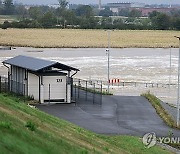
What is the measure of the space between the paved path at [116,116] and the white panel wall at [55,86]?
70cm

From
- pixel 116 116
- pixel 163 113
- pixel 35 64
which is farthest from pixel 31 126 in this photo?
pixel 35 64

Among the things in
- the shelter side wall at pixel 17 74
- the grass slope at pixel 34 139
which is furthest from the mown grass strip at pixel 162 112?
the grass slope at pixel 34 139

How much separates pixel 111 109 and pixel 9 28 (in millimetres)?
111021

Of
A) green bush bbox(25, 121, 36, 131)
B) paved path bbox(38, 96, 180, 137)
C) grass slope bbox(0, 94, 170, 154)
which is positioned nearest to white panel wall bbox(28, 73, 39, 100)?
paved path bbox(38, 96, 180, 137)

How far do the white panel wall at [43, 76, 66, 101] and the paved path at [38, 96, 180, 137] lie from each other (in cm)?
70

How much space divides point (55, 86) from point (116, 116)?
391cm

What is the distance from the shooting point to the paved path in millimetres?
21408

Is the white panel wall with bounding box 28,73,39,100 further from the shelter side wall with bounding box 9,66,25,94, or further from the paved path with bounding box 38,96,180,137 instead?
the paved path with bounding box 38,96,180,137

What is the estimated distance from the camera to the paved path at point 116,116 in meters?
21.4

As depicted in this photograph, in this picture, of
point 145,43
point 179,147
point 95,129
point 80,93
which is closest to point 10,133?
point 179,147

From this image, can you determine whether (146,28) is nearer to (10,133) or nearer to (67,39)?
(67,39)

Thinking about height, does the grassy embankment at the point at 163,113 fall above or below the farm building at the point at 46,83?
below

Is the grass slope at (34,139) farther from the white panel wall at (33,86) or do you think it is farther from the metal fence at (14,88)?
the metal fence at (14,88)

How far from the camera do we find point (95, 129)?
814 inches
